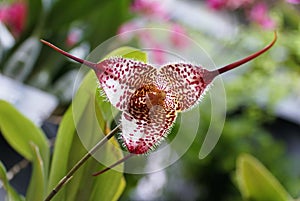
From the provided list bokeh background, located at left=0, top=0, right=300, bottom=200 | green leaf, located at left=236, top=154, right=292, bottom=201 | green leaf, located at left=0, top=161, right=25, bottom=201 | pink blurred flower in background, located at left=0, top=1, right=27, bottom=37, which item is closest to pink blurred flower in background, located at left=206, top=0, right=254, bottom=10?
bokeh background, located at left=0, top=0, right=300, bottom=200

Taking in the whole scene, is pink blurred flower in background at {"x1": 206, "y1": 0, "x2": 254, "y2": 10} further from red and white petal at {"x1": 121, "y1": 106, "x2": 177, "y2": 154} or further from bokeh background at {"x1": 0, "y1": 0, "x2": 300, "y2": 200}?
red and white petal at {"x1": 121, "y1": 106, "x2": 177, "y2": 154}

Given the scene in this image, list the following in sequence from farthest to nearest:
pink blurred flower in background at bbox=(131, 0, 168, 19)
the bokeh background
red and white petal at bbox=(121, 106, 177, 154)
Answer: pink blurred flower in background at bbox=(131, 0, 168, 19)
the bokeh background
red and white petal at bbox=(121, 106, 177, 154)

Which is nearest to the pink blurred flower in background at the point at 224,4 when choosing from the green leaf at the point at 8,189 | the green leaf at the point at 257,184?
the green leaf at the point at 257,184

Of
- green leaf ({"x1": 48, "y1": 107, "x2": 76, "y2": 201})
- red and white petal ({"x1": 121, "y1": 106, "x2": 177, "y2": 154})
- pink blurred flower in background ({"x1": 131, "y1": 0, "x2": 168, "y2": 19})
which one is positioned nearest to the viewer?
red and white petal ({"x1": 121, "y1": 106, "x2": 177, "y2": 154})

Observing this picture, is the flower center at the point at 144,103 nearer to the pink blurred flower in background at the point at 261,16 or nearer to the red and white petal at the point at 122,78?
the red and white petal at the point at 122,78

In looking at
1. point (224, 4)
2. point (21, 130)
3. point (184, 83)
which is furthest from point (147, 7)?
point (184, 83)

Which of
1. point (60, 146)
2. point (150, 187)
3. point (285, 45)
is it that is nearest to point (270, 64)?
point (285, 45)
